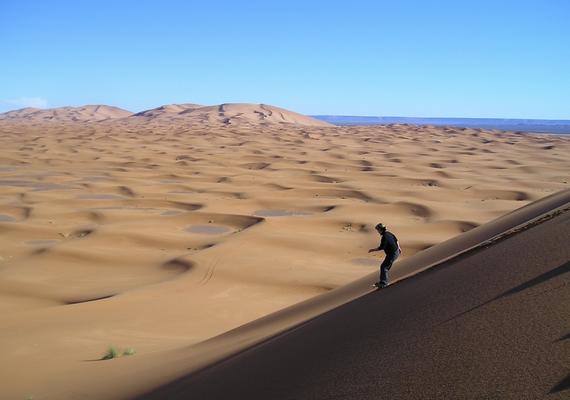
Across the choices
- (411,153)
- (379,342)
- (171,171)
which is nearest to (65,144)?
(171,171)

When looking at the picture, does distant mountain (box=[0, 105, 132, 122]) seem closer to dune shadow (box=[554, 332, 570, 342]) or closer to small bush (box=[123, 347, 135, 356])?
small bush (box=[123, 347, 135, 356])

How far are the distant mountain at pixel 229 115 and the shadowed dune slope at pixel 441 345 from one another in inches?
3257

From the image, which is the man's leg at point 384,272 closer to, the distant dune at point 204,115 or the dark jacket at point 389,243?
the dark jacket at point 389,243

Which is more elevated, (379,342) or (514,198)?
(379,342)

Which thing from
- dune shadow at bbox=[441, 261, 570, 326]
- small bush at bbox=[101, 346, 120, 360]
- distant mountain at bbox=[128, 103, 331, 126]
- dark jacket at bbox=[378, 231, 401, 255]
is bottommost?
distant mountain at bbox=[128, 103, 331, 126]

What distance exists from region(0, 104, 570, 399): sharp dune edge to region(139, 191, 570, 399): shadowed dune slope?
1.07m

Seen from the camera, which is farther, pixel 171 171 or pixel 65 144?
pixel 65 144

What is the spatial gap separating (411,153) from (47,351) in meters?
36.9

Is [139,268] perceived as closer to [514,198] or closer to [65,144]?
[514,198]

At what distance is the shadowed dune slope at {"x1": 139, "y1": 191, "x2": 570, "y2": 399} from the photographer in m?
3.13

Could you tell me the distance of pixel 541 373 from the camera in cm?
295

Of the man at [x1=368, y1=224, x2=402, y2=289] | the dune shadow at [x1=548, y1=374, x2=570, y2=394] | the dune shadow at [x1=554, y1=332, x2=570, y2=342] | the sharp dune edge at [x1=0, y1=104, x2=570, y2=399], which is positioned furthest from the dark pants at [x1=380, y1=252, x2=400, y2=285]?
the dune shadow at [x1=548, y1=374, x2=570, y2=394]

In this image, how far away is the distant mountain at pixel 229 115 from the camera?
9444cm

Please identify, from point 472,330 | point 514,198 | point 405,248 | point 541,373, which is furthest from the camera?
point 514,198
